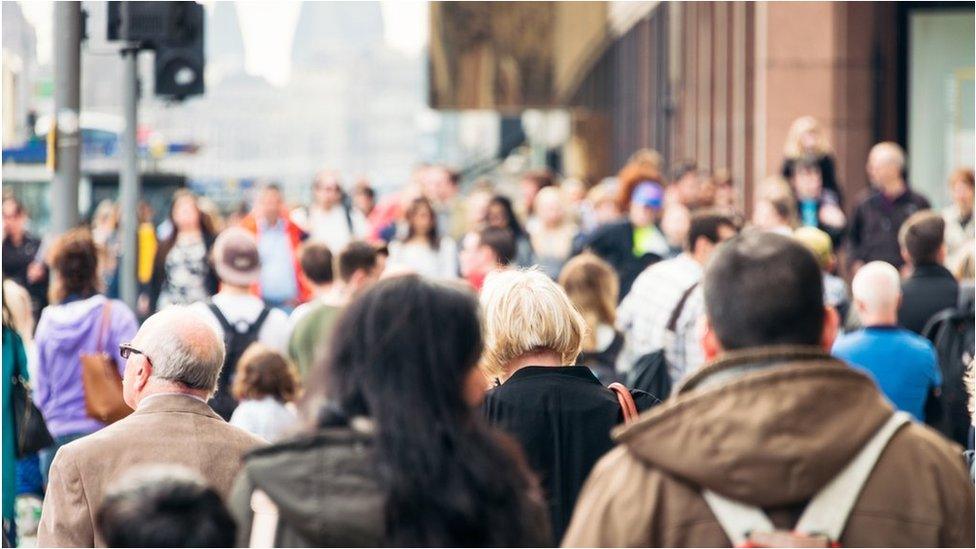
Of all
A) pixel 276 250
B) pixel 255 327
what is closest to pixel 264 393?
pixel 255 327

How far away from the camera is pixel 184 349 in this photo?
505 cm

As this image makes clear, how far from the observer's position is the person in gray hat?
368 inches

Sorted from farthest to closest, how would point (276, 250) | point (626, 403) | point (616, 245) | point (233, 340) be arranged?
1. point (276, 250)
2. point (616, 245)
3. point (233, 340)
4. point (626, 403)

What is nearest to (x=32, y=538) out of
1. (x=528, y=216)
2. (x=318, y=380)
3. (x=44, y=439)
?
(x=44, y=439)

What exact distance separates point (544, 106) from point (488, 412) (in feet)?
99.4

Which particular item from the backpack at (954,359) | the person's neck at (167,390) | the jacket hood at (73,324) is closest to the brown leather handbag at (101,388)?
the jacket hood at (73,324)

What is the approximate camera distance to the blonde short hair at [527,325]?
5148 millimetres

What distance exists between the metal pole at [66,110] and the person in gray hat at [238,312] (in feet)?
7.35

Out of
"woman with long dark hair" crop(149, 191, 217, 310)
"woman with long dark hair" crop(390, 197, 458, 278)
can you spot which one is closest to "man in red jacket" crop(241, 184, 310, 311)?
"woman with long dark hair" crop(149, 191, 217, 310)

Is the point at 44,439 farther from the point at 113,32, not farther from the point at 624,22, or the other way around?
the point at 624,22

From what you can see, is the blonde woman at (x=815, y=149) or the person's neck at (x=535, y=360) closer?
the person's neck at (x=535, y=360)

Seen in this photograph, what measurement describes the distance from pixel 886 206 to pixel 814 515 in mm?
10587

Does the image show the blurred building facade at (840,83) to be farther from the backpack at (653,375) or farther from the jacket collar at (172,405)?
the jacket collar at (172,405)

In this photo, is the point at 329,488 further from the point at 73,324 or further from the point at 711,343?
the point at 73,324
